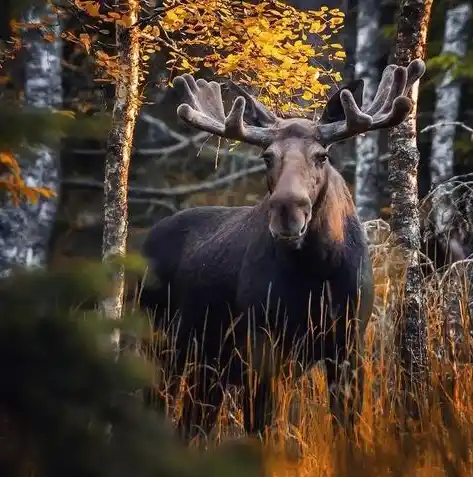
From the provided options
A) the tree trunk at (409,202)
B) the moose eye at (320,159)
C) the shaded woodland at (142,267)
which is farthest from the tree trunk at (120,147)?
the tree trunk at (409,202)

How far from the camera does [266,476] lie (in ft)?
8.50

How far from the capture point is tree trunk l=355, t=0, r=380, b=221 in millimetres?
13883

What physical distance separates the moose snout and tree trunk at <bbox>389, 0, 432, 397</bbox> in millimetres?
682

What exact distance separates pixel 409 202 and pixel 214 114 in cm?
189

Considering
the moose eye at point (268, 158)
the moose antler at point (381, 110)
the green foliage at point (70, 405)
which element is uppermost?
the moose antler at point (381, 110)

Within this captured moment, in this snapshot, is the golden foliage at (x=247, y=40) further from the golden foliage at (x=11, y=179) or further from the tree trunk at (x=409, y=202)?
the golden foliage at (x=11, y=179)

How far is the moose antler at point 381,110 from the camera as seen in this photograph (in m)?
5.66

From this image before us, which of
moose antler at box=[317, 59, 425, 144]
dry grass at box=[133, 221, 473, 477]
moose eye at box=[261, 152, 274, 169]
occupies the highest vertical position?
moose antler at box=[317, 59, 425, 144]

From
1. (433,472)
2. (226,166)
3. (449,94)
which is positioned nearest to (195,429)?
(433,472)

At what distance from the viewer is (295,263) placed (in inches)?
241

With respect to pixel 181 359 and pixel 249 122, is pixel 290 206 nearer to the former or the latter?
pixel 249 122

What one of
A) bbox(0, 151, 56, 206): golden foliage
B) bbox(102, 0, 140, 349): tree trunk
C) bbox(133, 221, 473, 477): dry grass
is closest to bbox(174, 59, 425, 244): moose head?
bbox(102, 0, 140, 349): tree trunk

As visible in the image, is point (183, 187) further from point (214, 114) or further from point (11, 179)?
point (11, 179)

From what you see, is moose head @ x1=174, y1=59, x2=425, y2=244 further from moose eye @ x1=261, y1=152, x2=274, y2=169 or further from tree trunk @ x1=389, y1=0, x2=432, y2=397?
tree trunk @ x1=389, y1=0, x2=432, y2=397
